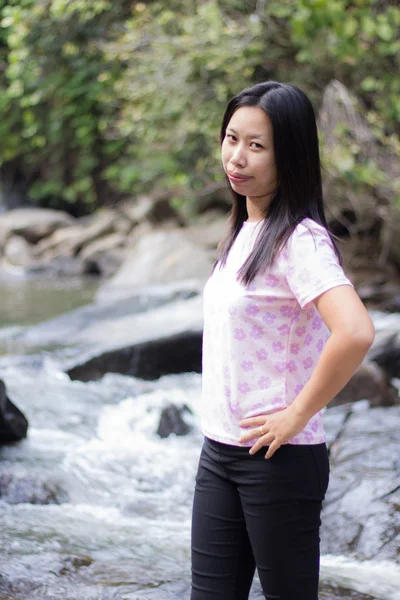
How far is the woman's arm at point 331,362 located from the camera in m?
1.47

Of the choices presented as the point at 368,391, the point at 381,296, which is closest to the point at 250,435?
the point at 368,391

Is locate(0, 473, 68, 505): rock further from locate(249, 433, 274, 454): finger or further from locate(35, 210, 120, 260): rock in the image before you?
locate(35, 210, 120, 260): rock

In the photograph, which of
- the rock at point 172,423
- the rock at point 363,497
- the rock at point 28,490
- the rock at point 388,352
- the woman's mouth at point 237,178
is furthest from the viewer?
the rock at point 388,352

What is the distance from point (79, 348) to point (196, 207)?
7.01 metres

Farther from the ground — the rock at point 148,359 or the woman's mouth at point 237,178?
the woman's mouth at point 237,178

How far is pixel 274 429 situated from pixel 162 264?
9227 millimetres

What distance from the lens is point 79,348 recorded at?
263 inches

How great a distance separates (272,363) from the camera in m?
1.60

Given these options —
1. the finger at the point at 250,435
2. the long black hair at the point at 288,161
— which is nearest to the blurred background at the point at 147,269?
the finger at the point at 250,435

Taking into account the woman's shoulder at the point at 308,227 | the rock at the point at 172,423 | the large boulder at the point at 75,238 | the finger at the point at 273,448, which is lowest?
the large boulder at the point at 75,238

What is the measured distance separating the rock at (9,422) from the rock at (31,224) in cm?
1106

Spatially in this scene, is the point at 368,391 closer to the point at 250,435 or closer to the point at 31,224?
the point at 250,435

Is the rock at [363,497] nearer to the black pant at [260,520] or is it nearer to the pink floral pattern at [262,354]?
the black pant at [260,520]

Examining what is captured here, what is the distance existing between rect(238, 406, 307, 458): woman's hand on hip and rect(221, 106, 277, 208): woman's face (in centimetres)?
46
